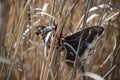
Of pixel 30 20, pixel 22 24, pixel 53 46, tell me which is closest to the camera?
pixel 53 46

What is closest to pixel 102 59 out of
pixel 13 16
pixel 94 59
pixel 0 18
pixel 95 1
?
pixel 94 59

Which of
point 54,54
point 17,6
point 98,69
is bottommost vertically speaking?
point 98,69

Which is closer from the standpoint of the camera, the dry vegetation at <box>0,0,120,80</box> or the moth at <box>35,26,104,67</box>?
the moth at <box>35,26,104,67</box>

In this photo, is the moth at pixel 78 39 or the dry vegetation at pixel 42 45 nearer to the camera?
the moth at pixel 78 39

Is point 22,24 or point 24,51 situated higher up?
point 22,24

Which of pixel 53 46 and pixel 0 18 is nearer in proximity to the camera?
pixel 0 18

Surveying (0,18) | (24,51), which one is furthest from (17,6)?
(0,18)

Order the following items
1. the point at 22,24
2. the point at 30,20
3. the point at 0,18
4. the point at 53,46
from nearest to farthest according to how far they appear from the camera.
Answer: the point at 0,18 → the point at 53,46 → the point at 22,24 → the point at 30,20

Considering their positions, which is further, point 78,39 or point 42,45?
point 42,45

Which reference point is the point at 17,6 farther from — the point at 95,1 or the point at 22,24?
the point at 95,1
